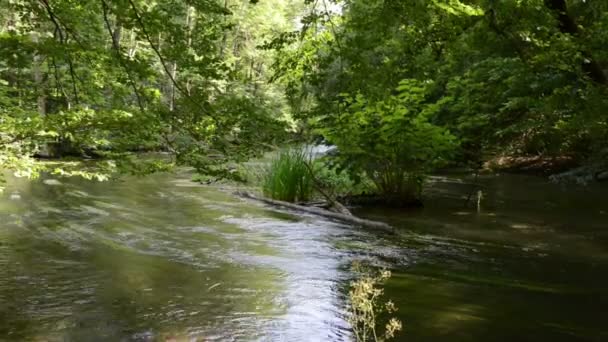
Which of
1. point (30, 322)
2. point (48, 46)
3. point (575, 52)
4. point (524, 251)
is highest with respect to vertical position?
point (575, 52)

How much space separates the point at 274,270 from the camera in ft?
20.8

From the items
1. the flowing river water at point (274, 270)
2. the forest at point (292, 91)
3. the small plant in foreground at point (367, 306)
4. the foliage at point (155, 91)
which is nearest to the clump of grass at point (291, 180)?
the forest at point (292, 91)

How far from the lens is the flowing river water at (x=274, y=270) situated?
14.8 feet

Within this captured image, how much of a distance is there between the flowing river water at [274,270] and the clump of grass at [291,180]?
64cm

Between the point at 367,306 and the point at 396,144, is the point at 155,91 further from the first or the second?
the point at 396,144

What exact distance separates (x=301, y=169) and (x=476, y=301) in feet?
20.8

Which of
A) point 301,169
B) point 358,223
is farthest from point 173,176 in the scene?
point 358,223

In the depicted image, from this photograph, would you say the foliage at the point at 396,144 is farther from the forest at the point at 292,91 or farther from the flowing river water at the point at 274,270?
the flowing river water at the point at 274,270

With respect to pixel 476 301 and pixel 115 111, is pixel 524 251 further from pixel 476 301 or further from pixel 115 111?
pixel 115 111

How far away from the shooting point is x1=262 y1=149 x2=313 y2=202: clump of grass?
1105cm

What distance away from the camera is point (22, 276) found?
571 cm

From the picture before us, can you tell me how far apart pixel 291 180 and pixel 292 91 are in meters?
6.24

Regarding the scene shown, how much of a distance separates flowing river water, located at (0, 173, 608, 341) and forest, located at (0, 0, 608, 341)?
0.13 meters

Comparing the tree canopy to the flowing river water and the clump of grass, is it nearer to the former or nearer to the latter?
the flowing river water
